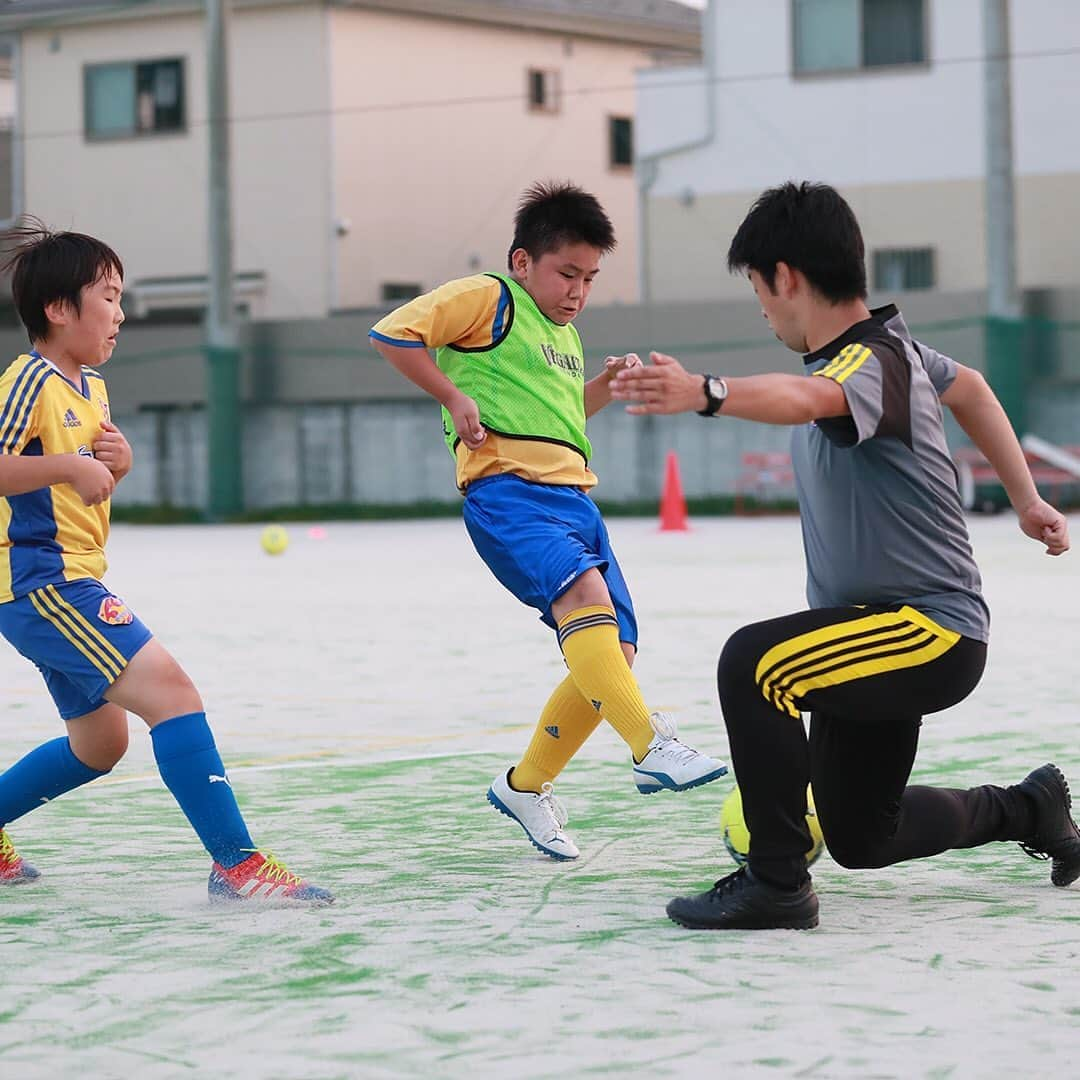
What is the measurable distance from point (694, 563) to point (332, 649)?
272 inches

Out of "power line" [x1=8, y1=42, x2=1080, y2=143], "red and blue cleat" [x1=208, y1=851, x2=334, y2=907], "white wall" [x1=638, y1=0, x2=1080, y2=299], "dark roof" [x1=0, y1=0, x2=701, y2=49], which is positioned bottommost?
"red and blue cleat" [x1=208, y1=851, x2=334, y2=907]

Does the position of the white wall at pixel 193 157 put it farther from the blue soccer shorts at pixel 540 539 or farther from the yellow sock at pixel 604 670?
the yellow sock at pixel 604 670

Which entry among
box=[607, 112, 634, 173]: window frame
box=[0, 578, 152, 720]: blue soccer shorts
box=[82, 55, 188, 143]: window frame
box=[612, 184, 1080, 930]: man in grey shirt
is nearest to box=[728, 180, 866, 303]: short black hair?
box=[612, 184, 1080, 930]: man in grey shirt

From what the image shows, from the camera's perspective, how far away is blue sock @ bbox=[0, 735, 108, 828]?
5.37 meters

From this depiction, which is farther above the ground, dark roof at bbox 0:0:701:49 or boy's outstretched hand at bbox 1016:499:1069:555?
dark roof at bbox 0:0:701:49

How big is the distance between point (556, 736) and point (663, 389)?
198 cm

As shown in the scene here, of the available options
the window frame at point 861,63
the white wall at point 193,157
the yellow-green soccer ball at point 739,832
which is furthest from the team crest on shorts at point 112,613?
the white wall at point 193,157

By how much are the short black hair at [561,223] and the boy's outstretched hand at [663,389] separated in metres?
1.85

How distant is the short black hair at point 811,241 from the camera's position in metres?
4.67

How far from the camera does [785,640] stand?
4.66 metres

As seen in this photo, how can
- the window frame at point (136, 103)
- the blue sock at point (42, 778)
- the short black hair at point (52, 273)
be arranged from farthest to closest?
the window frame at point (136, 103), the blue sock at point (42, 778), the short black hair at point (52, 273)

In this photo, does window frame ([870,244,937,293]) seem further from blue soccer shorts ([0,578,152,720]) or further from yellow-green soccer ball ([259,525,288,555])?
blue soccer shorts ([0,578,152,720])

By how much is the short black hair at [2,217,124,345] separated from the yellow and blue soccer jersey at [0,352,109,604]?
18cm

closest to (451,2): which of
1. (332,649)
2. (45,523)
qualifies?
(332,649)
